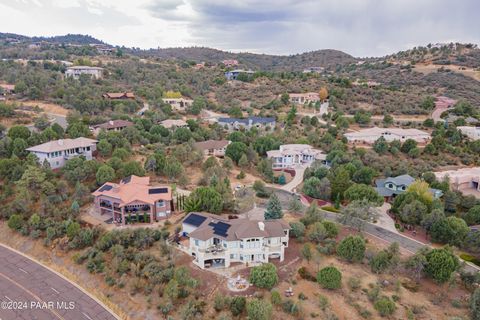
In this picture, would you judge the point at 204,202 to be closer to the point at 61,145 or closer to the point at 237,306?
the point at 237,306

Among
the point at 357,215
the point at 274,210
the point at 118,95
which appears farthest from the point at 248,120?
the point at 357,215

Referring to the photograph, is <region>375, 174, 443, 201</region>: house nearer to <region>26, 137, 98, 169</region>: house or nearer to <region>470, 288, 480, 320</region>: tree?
<region>470, 288, 480, 320</region>: tree

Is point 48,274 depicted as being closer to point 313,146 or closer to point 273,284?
point 273,284

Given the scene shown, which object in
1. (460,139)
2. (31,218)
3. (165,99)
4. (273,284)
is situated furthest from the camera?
(165,99)

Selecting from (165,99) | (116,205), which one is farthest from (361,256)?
(165,99)

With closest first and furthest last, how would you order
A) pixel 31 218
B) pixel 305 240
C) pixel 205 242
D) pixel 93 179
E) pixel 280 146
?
pixel 205 242, pixel 305 240, pixel 31 218, pixel 93 179, pixel 280 146

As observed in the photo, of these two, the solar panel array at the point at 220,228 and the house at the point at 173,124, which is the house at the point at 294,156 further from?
the solar panel array at the point at 220,228
